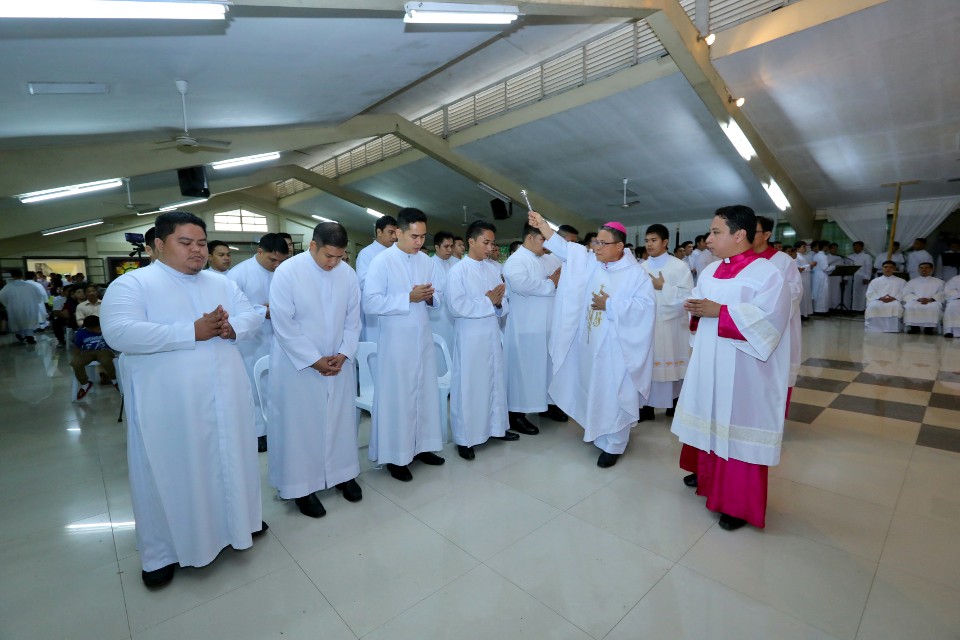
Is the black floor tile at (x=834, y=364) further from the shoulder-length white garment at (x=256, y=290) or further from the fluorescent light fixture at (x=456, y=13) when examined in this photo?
the shoulder-length white garment at (x=256, y=290)

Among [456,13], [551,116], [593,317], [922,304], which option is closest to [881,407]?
[593,317]

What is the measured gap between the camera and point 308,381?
8.77ft

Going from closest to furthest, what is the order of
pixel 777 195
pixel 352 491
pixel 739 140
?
pixel 352 491
pixel 739 140
pixel 777 195

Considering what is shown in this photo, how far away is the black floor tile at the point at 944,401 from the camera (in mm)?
4355

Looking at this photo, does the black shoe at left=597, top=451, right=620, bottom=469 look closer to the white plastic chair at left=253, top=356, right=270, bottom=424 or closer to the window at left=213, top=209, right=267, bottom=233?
the white plastic chair at left=253, top=356, right=270, bottom=424

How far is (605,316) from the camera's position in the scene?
131 inches

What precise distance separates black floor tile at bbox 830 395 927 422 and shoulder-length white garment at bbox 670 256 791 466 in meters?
2.73

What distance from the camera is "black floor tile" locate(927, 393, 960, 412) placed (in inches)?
171

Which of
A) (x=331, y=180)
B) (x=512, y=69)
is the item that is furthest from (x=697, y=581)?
(x=331, y=180)

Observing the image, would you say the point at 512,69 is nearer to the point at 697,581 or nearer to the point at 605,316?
the point at 605,316

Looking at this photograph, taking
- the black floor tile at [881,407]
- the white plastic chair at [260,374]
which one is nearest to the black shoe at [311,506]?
the white plastic chair at [260,374]

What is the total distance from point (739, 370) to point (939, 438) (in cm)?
262

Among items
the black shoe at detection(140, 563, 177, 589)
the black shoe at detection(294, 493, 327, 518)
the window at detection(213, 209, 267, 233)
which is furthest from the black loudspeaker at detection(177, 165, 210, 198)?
the window at detection(213, 209, 267, 233)

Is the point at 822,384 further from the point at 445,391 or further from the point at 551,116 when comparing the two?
the point at 551,116
